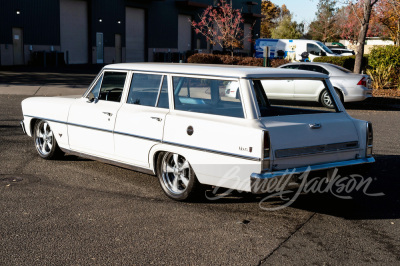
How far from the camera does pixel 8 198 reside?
20.7 ft

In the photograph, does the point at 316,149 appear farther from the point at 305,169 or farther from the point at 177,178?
the point at 177,178

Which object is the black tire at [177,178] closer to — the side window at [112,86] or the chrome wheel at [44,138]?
the side window at [112,86]

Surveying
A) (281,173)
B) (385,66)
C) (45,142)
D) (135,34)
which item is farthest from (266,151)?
(135,34)

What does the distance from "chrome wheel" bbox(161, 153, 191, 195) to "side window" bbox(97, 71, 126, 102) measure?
1.31m

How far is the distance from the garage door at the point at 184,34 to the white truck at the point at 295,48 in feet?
28.0

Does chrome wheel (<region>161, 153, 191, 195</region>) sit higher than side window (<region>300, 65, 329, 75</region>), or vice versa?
side window (<region>300, 65, 329, 75</region>)

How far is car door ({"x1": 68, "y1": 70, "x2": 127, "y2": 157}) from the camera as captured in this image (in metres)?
7.07

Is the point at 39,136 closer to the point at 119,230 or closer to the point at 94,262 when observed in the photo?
the point at 119,230

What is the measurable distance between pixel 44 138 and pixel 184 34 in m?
42.6

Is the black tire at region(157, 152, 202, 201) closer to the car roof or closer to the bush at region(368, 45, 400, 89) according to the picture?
the car roof

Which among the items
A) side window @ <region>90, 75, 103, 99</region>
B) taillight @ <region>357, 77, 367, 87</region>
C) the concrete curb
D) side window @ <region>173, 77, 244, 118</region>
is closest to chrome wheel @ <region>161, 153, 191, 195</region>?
side window @ <region>173, 77, 244, 118</region>

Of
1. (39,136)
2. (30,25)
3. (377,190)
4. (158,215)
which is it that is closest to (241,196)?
(158,215)

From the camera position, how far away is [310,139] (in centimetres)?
577

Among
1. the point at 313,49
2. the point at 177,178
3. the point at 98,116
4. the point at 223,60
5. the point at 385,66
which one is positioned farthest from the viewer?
the point at 313,49
